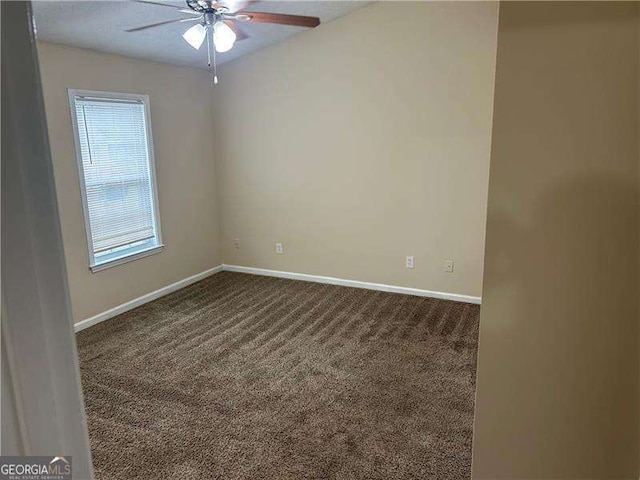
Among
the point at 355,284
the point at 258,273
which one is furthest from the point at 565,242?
the point at 258,273

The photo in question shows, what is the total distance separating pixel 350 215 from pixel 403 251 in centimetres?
65

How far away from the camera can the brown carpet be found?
2.23 m

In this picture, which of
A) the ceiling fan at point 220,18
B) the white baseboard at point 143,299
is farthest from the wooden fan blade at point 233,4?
the white baseboard at point 143,299

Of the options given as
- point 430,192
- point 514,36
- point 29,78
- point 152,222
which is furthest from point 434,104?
point 29,78

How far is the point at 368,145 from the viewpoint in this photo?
4344mm

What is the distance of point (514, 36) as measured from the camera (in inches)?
36.1

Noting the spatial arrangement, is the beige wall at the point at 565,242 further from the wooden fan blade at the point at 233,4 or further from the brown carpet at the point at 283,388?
the wooden fan blade at the point at 233,4

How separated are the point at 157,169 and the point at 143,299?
1.29 metres

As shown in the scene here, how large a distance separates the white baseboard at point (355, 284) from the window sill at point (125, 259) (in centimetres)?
112

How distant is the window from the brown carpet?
0.65 m

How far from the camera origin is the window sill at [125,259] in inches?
154

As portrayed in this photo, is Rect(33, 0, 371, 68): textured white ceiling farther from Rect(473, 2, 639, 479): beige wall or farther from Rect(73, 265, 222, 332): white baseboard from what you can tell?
Rect(473, 2, 639, 479): beige wall

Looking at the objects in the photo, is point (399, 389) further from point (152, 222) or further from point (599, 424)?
point (152, 222)

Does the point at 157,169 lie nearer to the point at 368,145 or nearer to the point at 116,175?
the point at 116,175
